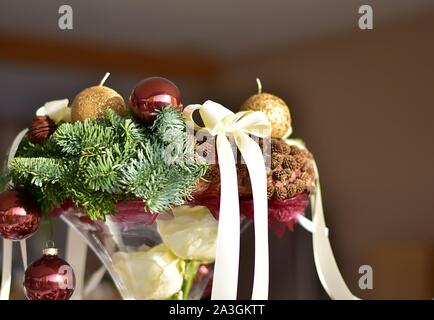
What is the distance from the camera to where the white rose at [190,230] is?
624 millimetres

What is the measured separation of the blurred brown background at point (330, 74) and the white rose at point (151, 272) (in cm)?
175

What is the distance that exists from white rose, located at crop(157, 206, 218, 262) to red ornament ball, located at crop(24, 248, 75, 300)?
9 cm

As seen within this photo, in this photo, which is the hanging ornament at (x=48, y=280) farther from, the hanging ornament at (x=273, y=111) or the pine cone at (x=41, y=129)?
the hanging ornament at (x=273, y=111)

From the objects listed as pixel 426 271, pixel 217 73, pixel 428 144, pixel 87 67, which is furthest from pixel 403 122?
pixel 87 67

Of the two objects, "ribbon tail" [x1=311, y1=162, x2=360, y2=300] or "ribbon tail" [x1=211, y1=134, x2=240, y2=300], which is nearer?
"ribbon tail" [x1=211, y1=134, x2=240, y2=300]

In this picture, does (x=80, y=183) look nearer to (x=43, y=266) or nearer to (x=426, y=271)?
(x=43, y=266)

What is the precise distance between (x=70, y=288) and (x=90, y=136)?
15 centimetres

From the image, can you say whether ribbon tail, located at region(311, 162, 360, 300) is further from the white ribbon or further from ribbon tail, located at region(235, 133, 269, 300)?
the white ribbon

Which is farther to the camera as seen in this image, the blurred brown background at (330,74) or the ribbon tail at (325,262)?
the blurred brown background at (330,74)

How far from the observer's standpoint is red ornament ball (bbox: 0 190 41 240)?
1.88ft

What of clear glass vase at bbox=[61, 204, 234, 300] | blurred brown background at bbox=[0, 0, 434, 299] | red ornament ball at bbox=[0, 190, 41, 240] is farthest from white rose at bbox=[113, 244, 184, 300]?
blurred brown background at bbox=[0, 0, 434, 299]

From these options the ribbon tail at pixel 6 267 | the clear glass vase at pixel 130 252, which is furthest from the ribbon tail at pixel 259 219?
the ribbon tail at pixel 6 267

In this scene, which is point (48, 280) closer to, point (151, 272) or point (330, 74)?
point (151, 272)

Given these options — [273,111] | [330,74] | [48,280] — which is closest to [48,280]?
[48,280]
